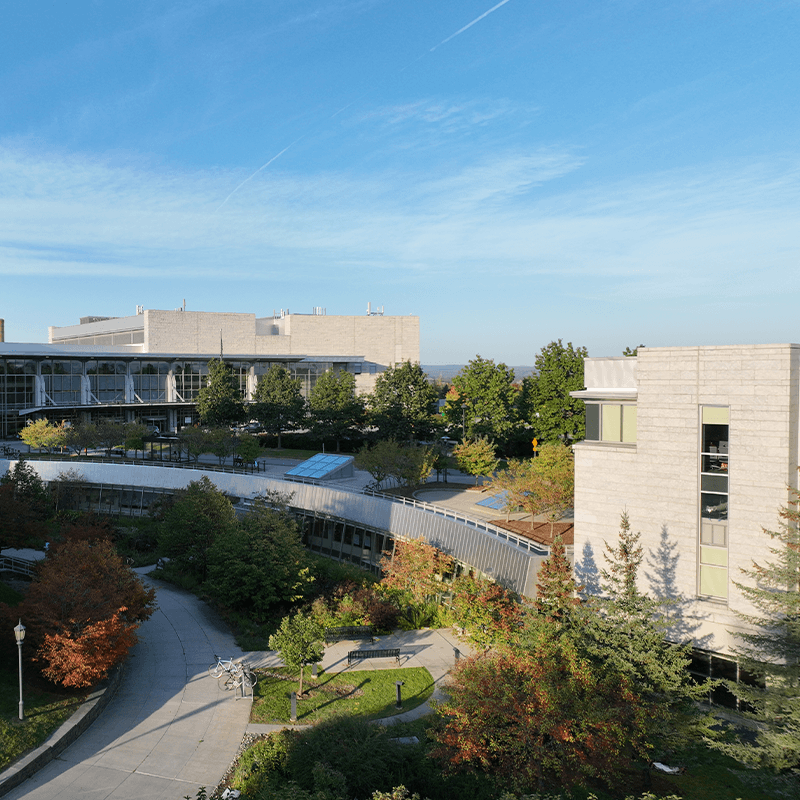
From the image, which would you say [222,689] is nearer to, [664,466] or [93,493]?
[664,466]

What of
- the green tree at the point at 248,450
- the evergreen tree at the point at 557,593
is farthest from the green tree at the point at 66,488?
the evergreen tree at the point at 557,593

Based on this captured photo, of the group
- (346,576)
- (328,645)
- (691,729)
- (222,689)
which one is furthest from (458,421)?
(691,729)

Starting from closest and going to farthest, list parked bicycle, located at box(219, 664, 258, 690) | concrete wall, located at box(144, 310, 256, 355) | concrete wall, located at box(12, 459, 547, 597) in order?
parked bicycle, located at box(219, 664, 258, 690)
concrete wall, located at box(12, 459, 547, 597)
concrete wall, located at box(144, 310, 256, 355)

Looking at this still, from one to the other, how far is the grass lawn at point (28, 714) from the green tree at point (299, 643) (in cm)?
592

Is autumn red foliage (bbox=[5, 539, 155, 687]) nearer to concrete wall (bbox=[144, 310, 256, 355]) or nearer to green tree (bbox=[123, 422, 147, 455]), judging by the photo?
green tree (bbox=[123, 422, 147, 455])

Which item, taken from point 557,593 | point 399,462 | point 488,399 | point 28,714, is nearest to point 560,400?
point 488,399

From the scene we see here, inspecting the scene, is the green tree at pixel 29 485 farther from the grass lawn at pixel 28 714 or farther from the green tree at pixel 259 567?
the grass lawn at pixel 28 714

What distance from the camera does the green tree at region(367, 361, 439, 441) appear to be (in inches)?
2231

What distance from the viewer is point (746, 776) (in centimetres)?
1461

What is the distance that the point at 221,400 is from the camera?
65375mm

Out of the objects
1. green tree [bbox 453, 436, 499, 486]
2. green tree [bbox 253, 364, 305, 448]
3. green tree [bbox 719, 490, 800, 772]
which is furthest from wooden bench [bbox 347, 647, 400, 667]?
green tree [bbox 253, 364, 305, 448]

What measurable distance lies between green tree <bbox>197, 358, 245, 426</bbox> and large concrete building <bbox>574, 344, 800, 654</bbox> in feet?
162

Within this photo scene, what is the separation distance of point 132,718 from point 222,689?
278 centimetres

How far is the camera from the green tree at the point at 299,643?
66.3 ft
